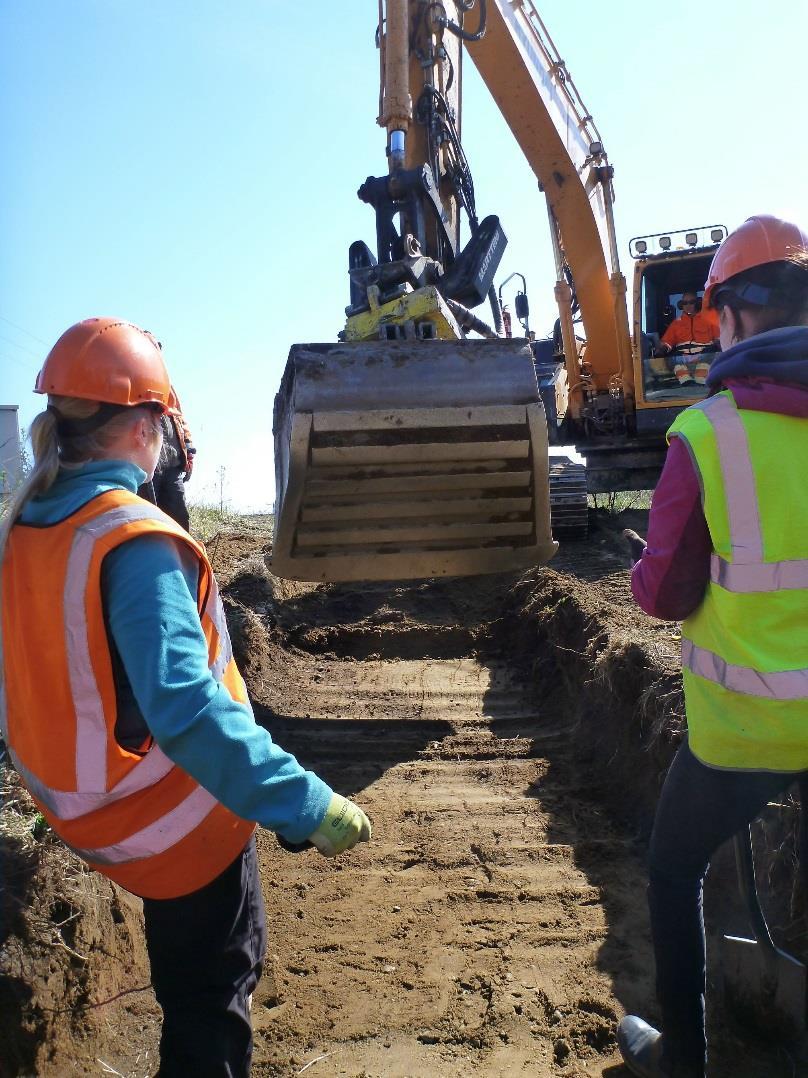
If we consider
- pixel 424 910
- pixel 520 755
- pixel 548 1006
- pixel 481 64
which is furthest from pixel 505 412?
pixel 481 64

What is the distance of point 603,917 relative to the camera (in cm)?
338

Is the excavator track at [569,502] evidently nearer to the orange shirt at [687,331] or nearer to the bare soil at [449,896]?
the orange shirt at [687,331]

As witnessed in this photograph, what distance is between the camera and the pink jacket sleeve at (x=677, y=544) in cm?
196

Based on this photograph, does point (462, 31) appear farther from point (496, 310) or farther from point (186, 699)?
point (186, 699)

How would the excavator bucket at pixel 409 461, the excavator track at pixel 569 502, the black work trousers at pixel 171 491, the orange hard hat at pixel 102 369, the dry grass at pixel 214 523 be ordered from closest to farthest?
the orange hard hat at pixel 102 369 < the excavator bucket at pixel 409 461 < the black work trousers at pixel 171 491 < the excavator track at pixel 569 502 < the dry grass at pixel 214 523

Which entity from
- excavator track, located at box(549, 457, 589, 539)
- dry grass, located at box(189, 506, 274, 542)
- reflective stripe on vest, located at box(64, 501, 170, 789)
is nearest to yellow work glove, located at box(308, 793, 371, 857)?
reflective stripe on vest, located at box(64, 501, 170, 789)

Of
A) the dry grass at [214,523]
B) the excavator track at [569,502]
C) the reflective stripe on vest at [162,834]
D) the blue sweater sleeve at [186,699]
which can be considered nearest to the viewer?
the blue sweater sleeve at [186,699]

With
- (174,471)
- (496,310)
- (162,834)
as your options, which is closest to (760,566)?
(162,834)

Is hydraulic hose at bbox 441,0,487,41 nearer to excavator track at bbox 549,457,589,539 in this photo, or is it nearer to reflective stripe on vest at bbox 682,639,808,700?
excavator track at bbox 549,457,589,539

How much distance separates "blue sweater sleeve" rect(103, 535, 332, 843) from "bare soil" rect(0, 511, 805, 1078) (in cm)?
141

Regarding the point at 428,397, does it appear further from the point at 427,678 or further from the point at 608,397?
the point at 608,397

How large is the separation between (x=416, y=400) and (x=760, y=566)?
118 inches

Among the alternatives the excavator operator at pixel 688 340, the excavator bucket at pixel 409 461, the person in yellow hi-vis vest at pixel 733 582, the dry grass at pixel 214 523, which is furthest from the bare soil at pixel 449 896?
the dry grass at pixel 214 523

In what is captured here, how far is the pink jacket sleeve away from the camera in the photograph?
1.96 metres
